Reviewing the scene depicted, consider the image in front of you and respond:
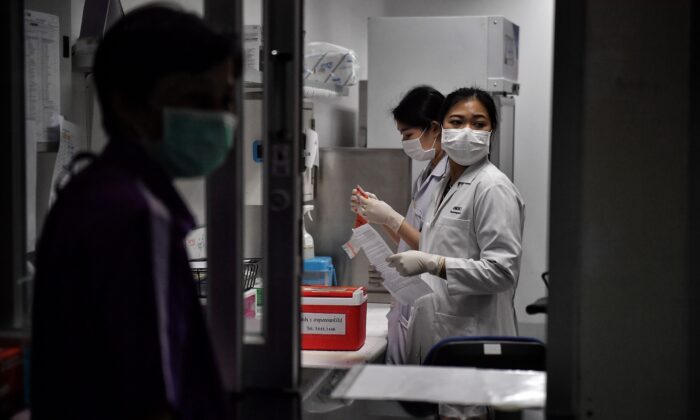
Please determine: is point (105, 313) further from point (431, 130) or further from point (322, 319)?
point (431, 130)

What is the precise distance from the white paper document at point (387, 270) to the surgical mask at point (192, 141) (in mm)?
Answer: 1550

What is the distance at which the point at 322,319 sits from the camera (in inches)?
110

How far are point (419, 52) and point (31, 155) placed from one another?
2154 mm

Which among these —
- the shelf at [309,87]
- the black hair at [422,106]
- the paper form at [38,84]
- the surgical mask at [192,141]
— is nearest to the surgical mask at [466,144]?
the black hair at [422,106]

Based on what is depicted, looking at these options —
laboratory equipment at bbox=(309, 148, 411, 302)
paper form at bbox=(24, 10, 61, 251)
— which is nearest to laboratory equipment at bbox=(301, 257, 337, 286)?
laboratory equipment at bbox=(309, 148, 411, 302)

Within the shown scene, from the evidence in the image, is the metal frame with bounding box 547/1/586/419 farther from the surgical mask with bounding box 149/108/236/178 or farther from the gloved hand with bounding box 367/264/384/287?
the gloved hand with bounding box 367/264/384/287

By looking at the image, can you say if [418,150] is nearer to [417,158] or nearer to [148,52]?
[417,158]

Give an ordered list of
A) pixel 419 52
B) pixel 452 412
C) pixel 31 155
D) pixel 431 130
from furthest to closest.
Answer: pixel 419 52, pixel 431 130, pixel 452 412, pixel 31 155

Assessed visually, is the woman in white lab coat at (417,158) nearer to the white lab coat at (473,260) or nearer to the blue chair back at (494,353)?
the white lab coat at (473,260)

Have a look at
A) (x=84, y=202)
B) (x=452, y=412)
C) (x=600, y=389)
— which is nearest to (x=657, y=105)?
(x=600, y=389)

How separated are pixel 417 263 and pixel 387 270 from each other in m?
0.16

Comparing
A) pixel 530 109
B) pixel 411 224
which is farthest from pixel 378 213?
pixel 530 109

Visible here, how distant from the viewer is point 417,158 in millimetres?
3484

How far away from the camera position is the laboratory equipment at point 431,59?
397 cm
